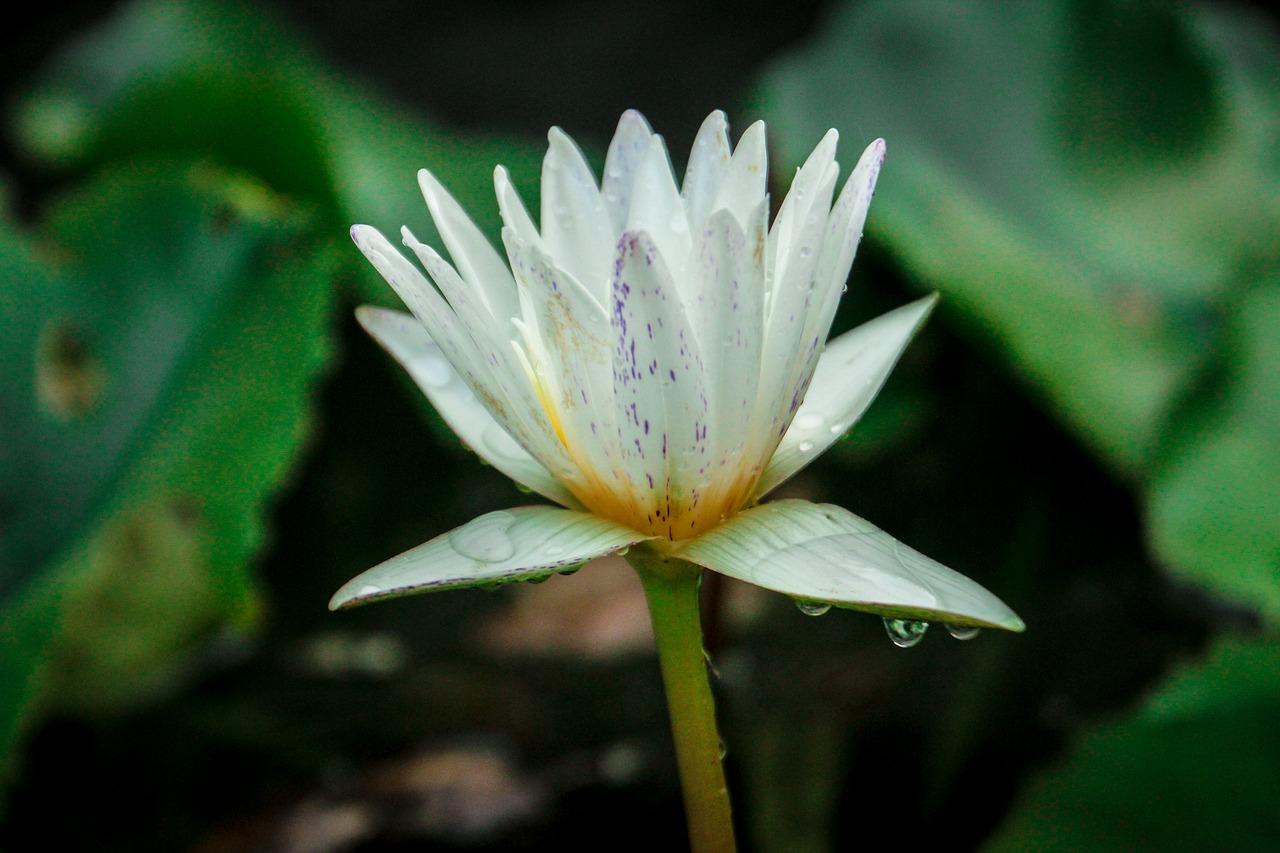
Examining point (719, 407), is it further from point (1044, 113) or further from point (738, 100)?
point (738, 100)

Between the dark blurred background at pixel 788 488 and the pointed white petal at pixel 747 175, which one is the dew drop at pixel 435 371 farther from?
the dark blurred background at pixel 788 488

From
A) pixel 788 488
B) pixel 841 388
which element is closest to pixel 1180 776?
pixel 841 388

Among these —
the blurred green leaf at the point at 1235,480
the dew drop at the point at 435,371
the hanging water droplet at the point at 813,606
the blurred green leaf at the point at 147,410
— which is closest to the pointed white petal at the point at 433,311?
the dew drop at the point at 435,371

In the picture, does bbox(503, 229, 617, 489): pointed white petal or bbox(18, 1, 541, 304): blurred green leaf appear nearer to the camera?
bbox(503, 229, 617, 489): pointed white petal

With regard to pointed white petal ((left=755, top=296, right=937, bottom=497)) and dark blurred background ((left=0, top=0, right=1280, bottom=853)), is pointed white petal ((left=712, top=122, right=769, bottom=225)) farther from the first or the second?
dark blurred background ((left=0, top=0, right=1280, bottom=853))

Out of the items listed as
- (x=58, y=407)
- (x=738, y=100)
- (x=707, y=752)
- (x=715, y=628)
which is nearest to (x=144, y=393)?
(x=58, y=407)

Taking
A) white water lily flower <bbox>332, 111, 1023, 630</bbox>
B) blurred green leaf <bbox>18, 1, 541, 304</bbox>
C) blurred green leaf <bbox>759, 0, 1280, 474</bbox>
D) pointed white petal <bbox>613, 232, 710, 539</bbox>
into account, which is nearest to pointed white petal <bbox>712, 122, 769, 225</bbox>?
white water lily flower <bbox>332, 111, 1023, 630</bbox>
